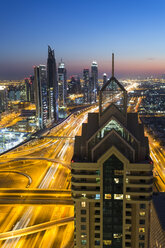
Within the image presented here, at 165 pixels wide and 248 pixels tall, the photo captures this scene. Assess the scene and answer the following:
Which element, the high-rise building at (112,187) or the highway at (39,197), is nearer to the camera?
the high-rise building at (112,187)

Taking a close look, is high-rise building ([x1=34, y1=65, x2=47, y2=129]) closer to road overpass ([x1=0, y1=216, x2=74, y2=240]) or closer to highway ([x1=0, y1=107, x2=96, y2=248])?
highway ([x1=0, y1=107, x2=96, y2=248])

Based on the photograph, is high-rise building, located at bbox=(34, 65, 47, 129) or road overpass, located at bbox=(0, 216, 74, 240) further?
high-rise building, located at bbox=(34, 65, 47, 129)

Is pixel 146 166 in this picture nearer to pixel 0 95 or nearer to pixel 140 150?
pixel 140 150

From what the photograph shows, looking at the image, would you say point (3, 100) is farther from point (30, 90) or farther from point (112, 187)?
point (112, 187)

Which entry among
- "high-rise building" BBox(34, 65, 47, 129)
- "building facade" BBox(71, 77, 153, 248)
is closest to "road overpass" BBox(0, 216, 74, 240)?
"building facade" BBox(71, 77, 153, 248)

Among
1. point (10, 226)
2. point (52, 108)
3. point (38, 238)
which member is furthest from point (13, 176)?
point (52, 108)

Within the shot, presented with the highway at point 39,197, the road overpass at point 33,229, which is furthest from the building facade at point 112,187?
the road overpass at point 33,229

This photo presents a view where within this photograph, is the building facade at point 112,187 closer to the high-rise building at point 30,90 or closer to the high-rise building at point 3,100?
the high-rise building at point 3,100
